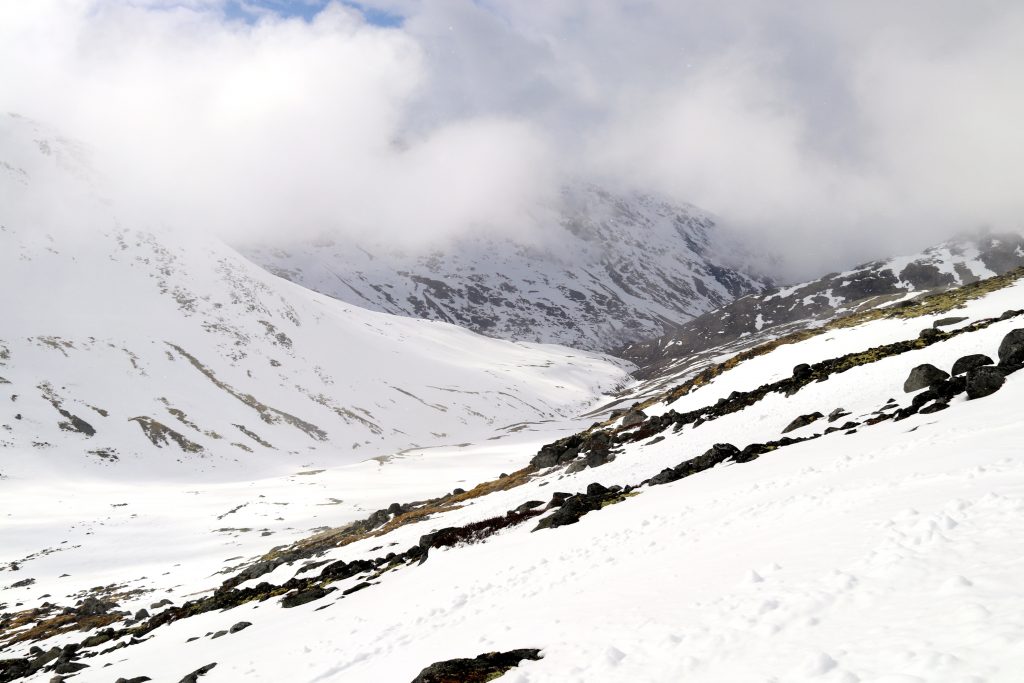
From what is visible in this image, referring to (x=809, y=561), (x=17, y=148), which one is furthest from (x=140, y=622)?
(x=17, y=148)

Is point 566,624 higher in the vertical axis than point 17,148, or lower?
lower

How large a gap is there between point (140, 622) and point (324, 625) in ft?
64.5

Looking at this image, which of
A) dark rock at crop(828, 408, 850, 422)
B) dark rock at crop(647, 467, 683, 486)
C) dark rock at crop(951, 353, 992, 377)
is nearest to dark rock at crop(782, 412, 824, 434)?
dark rock at crop(828, 408, 850, 422)

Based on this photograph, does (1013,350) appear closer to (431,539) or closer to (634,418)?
(431,539)

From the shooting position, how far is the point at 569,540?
16.2 metres

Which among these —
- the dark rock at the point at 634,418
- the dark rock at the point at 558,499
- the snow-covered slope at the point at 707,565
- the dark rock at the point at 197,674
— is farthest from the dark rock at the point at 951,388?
the dark rock at the point at 634,418

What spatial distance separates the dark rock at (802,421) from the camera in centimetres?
2456

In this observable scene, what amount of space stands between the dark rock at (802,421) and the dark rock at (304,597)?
787 inches

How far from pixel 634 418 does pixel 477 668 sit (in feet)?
121

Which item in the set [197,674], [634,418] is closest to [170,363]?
[634,418]

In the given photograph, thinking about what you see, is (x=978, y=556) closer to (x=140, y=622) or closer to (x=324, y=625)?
(x=324, y=625)

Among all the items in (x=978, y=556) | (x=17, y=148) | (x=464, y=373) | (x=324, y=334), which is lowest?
(x=978, y=556)

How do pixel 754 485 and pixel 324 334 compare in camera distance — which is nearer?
pixel 754 485

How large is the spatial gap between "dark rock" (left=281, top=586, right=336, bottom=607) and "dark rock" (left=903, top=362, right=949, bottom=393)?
2438cm
